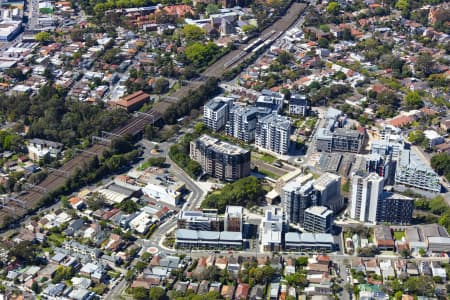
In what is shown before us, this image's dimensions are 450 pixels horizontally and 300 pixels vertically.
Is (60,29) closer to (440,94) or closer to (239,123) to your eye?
(239,123)

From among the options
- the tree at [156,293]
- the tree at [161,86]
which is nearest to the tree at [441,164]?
the tree at [156,293]

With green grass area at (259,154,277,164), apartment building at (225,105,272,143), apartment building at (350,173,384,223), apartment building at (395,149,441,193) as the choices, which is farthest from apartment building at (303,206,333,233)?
apartment building at (225,105,272,143)

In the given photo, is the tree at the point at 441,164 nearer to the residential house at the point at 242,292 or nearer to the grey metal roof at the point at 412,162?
the grey metal roof at the point at 412,162

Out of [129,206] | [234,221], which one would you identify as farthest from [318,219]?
[129,206]

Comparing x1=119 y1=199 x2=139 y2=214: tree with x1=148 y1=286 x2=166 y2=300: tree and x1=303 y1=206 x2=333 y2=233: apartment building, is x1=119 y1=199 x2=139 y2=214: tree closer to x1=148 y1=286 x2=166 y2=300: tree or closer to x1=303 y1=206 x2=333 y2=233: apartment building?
x1=148 y1=286 x2=166 y2=300: tree

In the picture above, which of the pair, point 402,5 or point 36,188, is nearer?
point 36,188

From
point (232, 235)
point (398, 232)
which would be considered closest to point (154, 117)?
point (232, 235)

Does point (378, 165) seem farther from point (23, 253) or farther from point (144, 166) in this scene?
point (23, 253)
